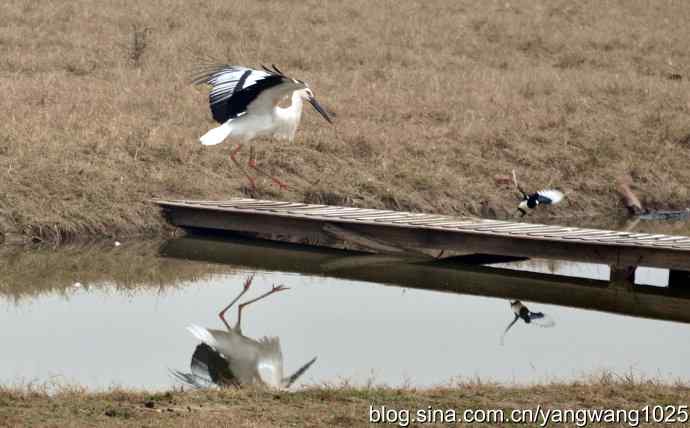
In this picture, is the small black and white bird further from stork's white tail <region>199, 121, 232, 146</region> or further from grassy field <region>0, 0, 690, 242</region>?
stork's white tail <region>199, 121, 232, 146</region>

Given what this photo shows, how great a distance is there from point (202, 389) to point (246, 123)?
6.46 meters

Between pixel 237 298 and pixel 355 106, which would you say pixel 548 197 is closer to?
pixel 355 106

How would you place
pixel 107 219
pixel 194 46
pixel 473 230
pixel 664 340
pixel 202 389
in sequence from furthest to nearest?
1. pixel 194 46
2. pixel 107 219
3. pixel 473 230
4. pixel 664 340
5. pixel 202 389

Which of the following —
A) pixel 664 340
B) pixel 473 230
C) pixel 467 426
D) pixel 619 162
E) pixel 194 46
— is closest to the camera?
pixel 467 426

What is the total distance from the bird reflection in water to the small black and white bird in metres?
3.42

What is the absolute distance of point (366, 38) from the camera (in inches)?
880

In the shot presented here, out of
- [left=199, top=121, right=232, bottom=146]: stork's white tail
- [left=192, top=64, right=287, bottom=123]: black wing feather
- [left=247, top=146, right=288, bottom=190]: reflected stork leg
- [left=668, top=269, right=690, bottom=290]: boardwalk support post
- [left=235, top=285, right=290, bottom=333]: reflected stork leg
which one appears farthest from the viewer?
[left=247, top=146, right=288, bottom=190]: reflected stork leg

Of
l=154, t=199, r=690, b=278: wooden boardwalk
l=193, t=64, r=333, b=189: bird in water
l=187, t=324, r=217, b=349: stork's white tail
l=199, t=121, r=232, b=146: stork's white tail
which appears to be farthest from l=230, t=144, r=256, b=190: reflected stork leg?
l=187, t=324, r=217, b=349: stork's white tail

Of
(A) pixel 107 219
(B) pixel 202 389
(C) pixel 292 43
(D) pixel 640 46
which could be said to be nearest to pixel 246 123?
(A) pixel 107 219

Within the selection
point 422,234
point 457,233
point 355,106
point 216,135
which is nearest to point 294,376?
point 457,233

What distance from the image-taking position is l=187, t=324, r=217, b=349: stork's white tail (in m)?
8.81

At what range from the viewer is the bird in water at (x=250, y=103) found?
12008 mm

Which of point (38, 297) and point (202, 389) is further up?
point (202, 389)

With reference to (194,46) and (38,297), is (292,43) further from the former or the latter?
(38,297)
